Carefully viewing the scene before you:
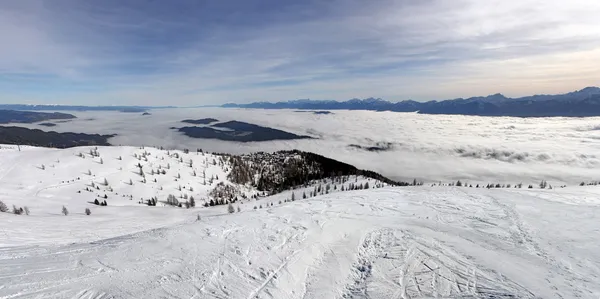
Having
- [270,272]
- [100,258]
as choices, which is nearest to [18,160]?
[100,258]

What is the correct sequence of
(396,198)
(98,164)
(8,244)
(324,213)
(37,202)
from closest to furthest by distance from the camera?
(8,244), (324,213), (396,198), (37,202), (98,164)

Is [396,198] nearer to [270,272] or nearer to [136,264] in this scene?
[270,272]

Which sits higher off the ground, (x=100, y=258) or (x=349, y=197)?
(x=100, y=258)

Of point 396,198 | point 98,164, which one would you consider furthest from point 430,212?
point 98,164

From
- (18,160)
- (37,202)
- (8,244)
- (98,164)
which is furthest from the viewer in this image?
(98,164)

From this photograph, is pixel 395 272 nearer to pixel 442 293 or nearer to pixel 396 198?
pixel 442 293

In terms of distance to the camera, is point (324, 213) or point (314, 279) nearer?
point (314, 279)
